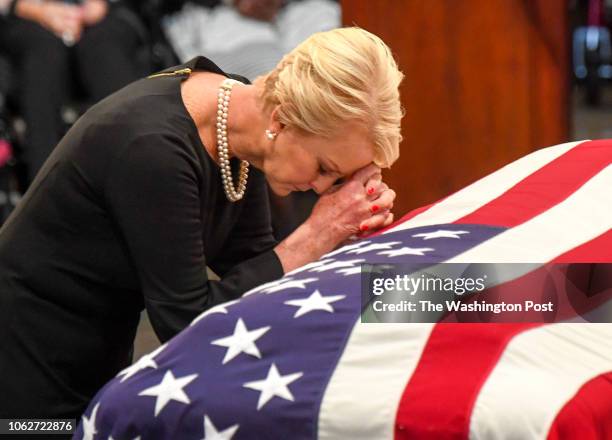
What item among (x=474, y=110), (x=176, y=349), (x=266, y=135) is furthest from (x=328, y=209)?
(x=474, y=110)

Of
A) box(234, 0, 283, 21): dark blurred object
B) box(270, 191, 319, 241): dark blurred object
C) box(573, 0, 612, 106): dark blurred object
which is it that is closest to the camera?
box(270, 191, 319, 241): dark blurred object

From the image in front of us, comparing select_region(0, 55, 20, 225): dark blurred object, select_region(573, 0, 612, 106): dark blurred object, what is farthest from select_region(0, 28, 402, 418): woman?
select_region(573, 0, 612, 106): dark blurred object

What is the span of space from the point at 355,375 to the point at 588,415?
29 cm

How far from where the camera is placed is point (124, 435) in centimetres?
156

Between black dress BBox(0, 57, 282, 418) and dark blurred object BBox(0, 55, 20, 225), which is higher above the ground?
black dress BBox(0, 57, 282, 418)

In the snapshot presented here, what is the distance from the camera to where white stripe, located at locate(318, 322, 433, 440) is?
1442 millimetres

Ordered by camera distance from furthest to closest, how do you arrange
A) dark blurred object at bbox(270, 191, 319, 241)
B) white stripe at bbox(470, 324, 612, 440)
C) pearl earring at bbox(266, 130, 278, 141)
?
dark blurred object at bbox(270, 191, 319, 241), pearl earring at bbox(266, 130, 278, 141), white stripe at bbox(470, 324, 612, 440)

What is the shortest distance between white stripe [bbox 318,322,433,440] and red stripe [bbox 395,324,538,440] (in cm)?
1

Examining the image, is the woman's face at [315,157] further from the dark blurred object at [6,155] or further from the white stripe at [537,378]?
the dark blurred object at [6,155]

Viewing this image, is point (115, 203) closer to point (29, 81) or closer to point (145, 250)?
point (145, 250)

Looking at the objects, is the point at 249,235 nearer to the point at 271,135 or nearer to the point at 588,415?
the point at 271,135

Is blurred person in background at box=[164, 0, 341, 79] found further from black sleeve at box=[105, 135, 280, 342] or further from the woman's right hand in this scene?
black sleeve at box=[105, 135, 280, 342]

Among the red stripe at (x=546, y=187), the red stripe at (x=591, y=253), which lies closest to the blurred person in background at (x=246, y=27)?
the red stripe at (x=546, y=187)

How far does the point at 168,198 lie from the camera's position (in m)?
1.91
